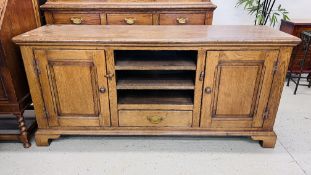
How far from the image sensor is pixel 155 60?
167 centimetres

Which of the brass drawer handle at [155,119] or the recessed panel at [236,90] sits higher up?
the recessed panel at [236,90]

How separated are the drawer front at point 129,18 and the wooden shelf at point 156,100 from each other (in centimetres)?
84

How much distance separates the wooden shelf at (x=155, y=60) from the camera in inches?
61.1

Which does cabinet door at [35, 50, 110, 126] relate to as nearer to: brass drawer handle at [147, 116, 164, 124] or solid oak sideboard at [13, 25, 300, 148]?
solid oak sideboard at [13, 25, 300, 148]

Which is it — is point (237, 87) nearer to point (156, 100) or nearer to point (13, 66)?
point (156, 100)

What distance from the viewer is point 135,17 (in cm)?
233

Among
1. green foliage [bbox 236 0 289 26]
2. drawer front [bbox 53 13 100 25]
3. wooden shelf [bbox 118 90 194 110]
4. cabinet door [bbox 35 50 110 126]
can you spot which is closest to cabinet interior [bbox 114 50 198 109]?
wooden shelf [bbox 118 90 194 110]

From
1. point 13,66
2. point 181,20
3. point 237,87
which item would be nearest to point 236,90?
point 237,87

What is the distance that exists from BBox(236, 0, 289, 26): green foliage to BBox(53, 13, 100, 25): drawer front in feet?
5.67

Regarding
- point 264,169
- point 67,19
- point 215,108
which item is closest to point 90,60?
point 215,108

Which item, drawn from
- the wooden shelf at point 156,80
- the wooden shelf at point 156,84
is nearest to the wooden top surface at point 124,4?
the wooden shelf at point 156,80

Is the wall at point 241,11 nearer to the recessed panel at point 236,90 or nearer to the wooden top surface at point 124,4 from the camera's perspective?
the wooden top surface at point 124,4

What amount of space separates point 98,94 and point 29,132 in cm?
67

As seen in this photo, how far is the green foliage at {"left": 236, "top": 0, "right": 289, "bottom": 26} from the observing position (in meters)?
2.75
